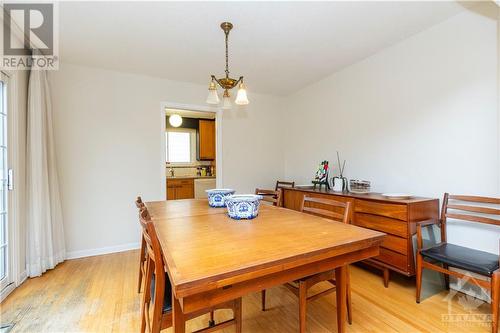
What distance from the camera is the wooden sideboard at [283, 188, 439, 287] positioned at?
2070mm

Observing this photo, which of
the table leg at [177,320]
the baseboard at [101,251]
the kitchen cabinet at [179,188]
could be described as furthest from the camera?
the kitchen cabinet at [179,188]

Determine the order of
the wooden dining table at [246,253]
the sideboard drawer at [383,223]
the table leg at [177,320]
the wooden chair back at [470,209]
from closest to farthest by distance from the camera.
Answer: the wooden dining table at [246,253], the table leg at [177,320], the wooden chair back at [470,209], the sideboard drawer at [383,223]

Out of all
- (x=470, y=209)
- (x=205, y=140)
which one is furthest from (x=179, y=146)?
(x=470, y=209)

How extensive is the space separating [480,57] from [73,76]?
429cm

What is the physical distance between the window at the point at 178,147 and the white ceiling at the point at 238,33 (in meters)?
2.71

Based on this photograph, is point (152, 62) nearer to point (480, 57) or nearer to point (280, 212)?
point (280, 212)

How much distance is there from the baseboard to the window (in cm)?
282

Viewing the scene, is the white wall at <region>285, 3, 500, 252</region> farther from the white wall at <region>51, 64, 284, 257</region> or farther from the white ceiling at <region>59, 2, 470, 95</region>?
the white wall at <region>51, 64, 284, 257</region>

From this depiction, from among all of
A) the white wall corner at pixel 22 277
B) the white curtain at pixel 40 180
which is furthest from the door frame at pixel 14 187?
the white curtain at pixel 40 180

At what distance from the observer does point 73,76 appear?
3076 mm

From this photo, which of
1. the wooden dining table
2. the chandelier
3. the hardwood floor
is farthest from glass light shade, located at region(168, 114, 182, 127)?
the wooden dining table

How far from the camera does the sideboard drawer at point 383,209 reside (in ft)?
6.82

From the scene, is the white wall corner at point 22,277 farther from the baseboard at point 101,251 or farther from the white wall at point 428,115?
the white wall at point 428,115

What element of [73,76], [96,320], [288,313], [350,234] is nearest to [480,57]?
[350,234]
